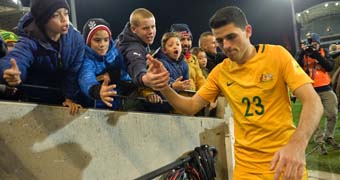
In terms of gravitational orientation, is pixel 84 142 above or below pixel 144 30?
below

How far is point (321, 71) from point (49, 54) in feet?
16.8

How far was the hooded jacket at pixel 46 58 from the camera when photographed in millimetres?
2695

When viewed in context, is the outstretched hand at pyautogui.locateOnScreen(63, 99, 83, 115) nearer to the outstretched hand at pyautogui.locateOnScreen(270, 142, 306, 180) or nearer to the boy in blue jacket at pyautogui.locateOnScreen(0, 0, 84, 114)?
the boy in blue jacket at pyautogui.locateOnScreen(0, 0, 84, 114)

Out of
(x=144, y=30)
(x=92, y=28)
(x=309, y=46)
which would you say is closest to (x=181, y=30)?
(x=144, y=30)

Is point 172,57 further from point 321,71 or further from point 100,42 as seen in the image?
point 321,71

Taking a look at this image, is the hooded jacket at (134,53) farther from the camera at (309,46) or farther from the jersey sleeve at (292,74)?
the camera at (309,46)

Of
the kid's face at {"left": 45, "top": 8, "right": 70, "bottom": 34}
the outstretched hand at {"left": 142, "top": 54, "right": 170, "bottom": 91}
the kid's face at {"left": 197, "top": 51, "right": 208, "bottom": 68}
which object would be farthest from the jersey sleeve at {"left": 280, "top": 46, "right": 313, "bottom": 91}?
the kid's face at {"left": 197, "top": 51, "right": 208, "bottom": 68}

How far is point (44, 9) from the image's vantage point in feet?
9.18

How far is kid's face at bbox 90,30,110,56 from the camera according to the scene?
3.30 m

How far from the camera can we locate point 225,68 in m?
2.99

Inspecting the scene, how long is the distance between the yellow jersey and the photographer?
4.07 metres

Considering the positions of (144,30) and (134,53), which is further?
(144,30)

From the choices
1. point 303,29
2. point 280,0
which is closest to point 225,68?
point 303,29

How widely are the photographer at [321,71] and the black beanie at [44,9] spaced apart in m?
4.88
